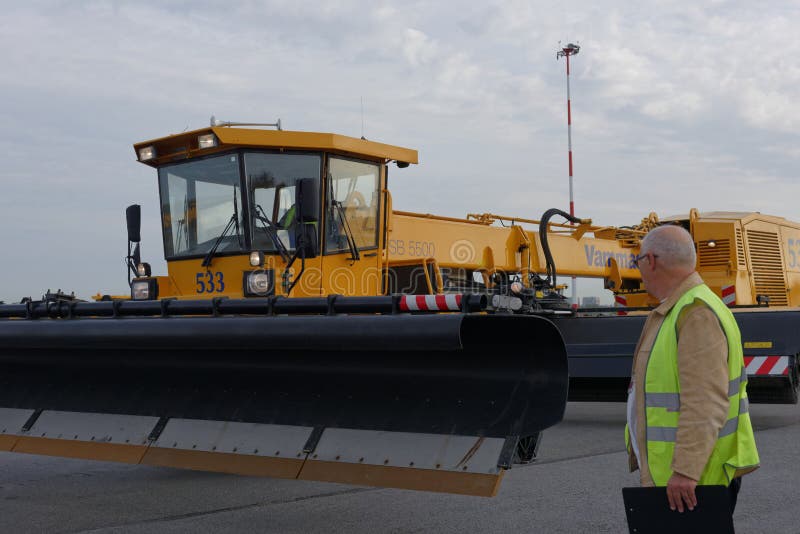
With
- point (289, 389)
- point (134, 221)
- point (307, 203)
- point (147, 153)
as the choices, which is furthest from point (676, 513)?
point (147, 153)

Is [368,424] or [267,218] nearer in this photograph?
[368,424]

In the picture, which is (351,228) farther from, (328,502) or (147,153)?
(328,502)

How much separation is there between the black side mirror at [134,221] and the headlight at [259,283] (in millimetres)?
1571

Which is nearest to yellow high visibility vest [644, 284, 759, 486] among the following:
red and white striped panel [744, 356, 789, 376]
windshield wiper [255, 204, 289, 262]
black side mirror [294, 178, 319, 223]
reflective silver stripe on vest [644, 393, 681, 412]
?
reflective silver stripe on vest [644, 393, 681, 412]

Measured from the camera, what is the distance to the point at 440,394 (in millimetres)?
5168

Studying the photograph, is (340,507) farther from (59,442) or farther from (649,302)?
(649,302)

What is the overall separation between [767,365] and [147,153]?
240 inches

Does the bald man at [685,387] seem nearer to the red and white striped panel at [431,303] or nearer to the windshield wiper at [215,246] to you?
the red and white striped panel at [431,303]

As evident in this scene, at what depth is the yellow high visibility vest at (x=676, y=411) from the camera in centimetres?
316

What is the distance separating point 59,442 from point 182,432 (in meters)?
0.91

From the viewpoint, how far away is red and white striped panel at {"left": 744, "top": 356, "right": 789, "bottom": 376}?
909 cm

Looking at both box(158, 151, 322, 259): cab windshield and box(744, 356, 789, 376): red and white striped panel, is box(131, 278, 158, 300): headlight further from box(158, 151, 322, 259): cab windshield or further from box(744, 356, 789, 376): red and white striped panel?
box(744, 356, 789, 376): red and white striped panel

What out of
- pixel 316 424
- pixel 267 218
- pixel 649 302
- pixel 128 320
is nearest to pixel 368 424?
pixel 316 424

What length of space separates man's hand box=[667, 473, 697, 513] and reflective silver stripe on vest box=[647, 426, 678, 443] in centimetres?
14
